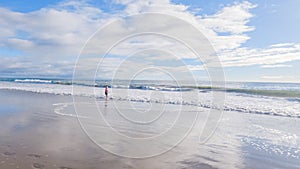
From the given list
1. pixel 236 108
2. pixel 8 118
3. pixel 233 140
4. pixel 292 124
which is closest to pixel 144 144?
pixel 233 140

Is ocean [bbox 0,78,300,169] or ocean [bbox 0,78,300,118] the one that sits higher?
ocean [bbox 0,78,300,118]

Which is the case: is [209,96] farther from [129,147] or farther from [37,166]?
[37,166]

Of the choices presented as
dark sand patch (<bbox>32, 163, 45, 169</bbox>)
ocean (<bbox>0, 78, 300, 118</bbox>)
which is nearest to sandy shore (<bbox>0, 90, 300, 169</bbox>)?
dark sand patch (<bbox>32, 163, 45, 169</bbox>)

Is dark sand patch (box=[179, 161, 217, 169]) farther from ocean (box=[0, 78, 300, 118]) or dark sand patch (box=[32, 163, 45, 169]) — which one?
ocean (box=[0, 78, 300, 118])

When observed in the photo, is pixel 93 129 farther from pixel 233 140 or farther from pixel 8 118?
pixel 233 140

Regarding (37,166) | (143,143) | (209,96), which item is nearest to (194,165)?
(143,143)

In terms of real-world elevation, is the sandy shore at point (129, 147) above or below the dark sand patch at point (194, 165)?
above

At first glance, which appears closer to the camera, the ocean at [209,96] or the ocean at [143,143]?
the ocean at [143,143]

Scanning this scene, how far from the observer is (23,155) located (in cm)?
623

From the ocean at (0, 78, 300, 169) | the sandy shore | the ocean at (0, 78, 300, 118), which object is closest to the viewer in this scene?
the sandy shore

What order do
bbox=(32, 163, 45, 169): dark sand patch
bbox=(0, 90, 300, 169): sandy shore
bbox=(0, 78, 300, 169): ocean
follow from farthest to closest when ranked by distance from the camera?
bbox=(0, 78, 300, 169): ocean < bbox=(0, 90, 300, 169): sandy shore < bbox=(32, 163, 45, 169): dark sand patch

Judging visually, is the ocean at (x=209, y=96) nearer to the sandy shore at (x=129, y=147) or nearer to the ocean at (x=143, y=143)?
the ocean at (x=143, y=143)

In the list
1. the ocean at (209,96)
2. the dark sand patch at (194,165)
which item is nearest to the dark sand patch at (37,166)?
the dark sand patch at (194,165)

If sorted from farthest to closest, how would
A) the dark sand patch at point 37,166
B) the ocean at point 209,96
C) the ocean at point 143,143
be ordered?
1. the ocean at point 209,96
2. the ocean at point 143,143
3. the dark sand patch at point 37,166
